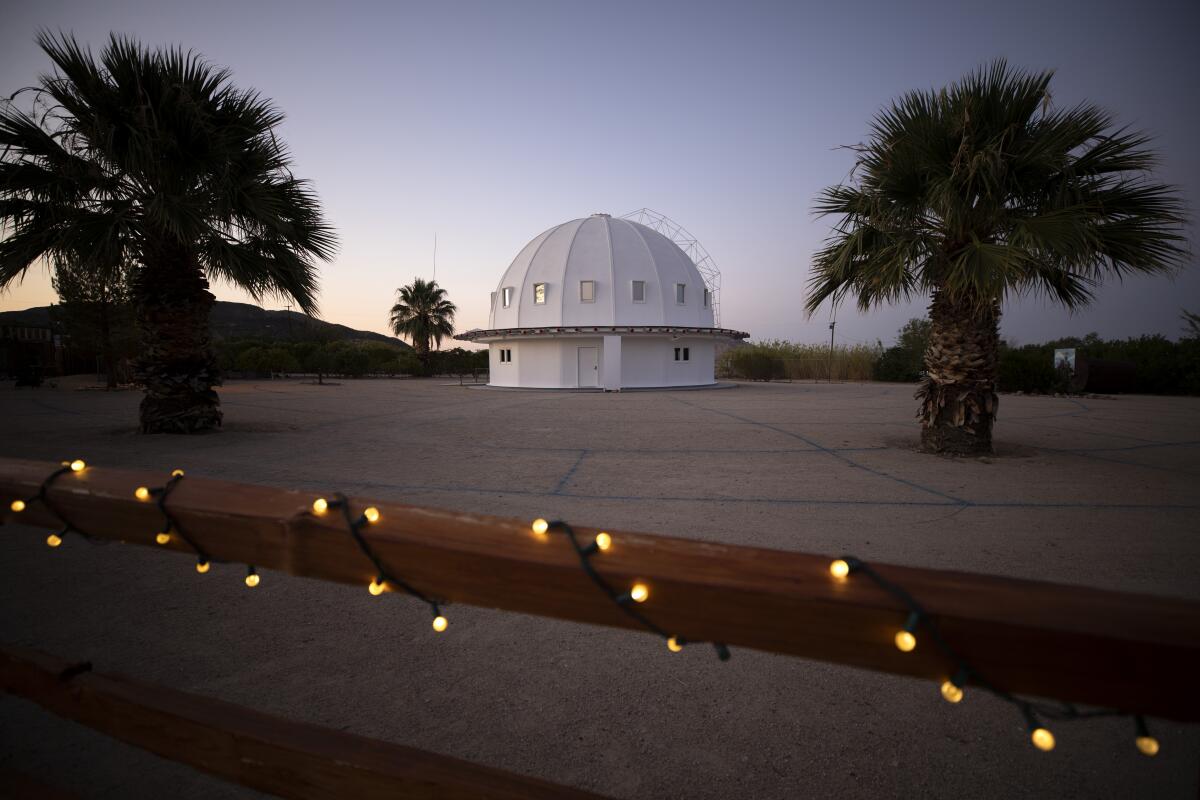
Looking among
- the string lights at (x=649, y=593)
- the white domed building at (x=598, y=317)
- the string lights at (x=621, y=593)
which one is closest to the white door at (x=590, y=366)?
the white domed building at (x=598, y=317)

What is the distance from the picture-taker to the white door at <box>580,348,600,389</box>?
2912 centimetres

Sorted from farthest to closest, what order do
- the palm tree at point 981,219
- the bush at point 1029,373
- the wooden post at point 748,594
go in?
the bush at point 1029,373 → the palm tree at point 981,219 → the wooden post at point 748,594

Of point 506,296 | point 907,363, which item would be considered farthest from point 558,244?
point 907,363

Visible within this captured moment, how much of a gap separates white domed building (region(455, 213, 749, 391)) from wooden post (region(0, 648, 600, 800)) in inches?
1034

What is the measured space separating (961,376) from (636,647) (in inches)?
307

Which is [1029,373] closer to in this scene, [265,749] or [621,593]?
[621,593]

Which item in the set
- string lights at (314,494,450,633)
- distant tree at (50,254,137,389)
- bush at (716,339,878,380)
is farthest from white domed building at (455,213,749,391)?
string lights at (314,494,450,633)

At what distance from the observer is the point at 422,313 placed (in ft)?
148

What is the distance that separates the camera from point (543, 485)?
22.2ft

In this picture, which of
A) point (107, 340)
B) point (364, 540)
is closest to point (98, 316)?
point (107, 340)

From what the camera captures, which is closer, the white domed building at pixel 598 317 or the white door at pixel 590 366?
the white domed building at pixel 598 317

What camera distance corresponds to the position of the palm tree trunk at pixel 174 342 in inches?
384

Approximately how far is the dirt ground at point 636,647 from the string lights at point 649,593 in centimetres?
131

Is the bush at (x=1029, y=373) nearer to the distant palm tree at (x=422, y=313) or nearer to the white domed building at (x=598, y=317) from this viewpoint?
the white domed building at (x=598, y=317)
